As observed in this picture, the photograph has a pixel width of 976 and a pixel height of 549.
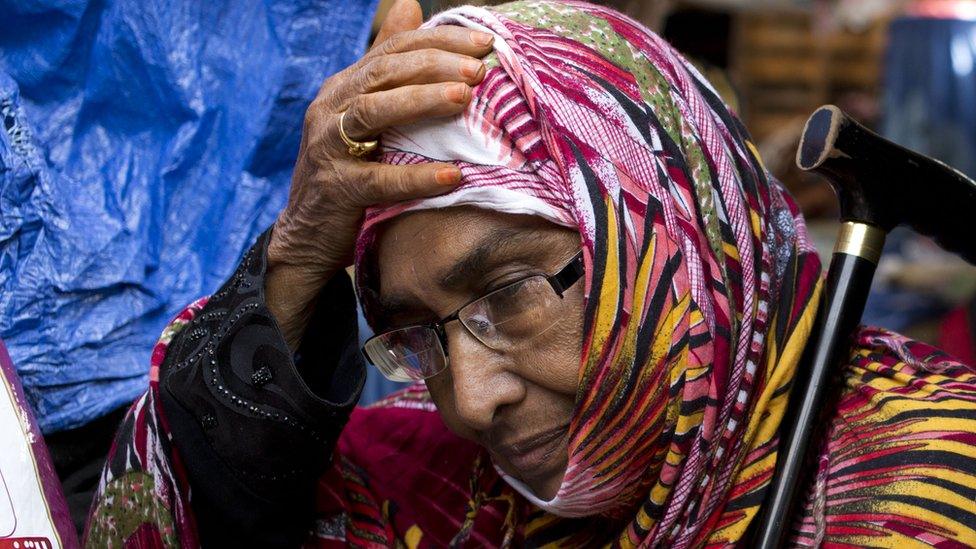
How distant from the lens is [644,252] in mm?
1559

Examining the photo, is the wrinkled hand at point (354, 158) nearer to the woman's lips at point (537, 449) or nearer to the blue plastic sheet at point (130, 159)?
the blue plastic sheet at point (130, 159)

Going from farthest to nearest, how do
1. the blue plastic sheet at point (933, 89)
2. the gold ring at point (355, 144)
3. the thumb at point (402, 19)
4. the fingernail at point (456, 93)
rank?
the blue plastic sheet at point (933, 89) → the thumb at point (402, 19) → the gold ring at point (355, 144) → the fingernail at point (456, 93)

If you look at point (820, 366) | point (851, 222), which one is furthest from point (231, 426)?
point (851, 222)

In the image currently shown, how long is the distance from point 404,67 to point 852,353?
2.65 feet

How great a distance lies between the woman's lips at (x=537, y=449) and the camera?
1669 millimetres

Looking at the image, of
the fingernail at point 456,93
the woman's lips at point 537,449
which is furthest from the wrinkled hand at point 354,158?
the woman's lips at point 537,449

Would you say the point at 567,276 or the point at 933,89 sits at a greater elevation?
the point at 933,89

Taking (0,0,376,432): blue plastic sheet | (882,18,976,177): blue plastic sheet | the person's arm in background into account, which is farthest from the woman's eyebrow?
(882,18,976,177): blue plastic sheet

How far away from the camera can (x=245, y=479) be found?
5.92 ft

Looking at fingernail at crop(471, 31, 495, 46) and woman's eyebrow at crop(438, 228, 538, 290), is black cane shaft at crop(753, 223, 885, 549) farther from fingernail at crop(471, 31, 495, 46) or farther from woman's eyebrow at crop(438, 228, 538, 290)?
fingernail at crop(471, 31, 495, 46)

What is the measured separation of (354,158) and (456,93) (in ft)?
0.71

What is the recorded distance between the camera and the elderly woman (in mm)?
1549

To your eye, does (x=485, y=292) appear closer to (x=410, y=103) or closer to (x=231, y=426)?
(x=410, y=103)

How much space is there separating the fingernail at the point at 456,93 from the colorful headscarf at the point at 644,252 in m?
0.05
